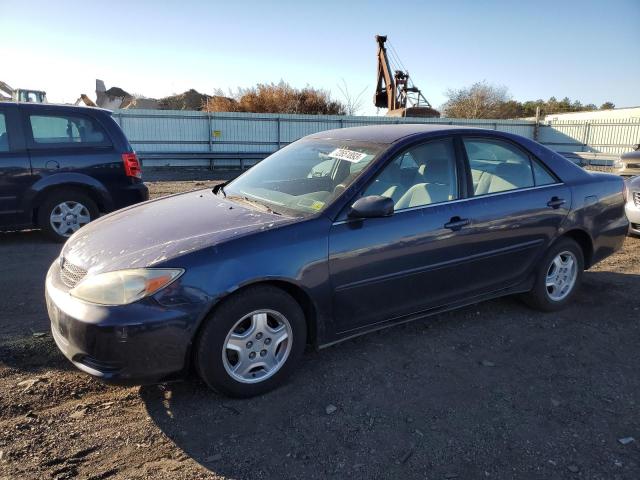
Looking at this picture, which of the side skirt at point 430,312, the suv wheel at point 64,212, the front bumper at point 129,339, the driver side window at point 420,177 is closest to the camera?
the front bumper at point 129,339

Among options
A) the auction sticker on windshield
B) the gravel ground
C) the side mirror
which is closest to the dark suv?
the gravel ground

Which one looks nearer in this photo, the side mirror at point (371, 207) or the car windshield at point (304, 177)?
the side mirror at point (371, 207)

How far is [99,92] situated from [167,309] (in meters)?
39.1

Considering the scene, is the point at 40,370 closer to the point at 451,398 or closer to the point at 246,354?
the point at 246,354

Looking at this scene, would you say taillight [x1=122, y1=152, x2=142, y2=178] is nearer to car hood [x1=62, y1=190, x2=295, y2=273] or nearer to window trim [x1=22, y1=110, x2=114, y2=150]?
window trim [x1=22, y1=110, x2=114, y2=150]

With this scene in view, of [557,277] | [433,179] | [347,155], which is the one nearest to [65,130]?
[347,155]

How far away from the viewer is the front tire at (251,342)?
9.29 ft

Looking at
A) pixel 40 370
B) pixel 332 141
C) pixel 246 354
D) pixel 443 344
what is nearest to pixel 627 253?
pixel 443 344

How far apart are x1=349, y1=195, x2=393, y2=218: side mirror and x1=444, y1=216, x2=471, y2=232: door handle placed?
621mm

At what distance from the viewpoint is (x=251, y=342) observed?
9.80 ft

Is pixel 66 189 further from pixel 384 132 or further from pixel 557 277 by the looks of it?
pixel 557 277

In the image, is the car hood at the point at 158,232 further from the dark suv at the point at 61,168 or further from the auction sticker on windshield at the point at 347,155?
the dark suv at the point at 61,168

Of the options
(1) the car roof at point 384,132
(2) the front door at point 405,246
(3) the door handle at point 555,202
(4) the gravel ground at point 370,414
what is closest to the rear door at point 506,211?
(3) the door handle at point 555,202

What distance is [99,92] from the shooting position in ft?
121
